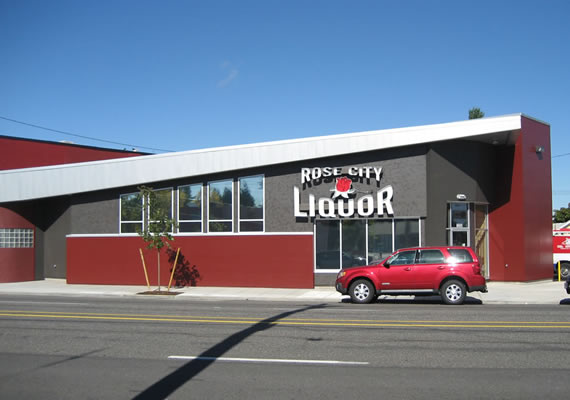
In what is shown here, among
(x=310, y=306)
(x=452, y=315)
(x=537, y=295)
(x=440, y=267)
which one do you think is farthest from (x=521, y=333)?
(x=537, y=295)

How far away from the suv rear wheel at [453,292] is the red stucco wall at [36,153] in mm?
25924

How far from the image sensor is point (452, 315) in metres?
14.4

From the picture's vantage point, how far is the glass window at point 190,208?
83.9 feet

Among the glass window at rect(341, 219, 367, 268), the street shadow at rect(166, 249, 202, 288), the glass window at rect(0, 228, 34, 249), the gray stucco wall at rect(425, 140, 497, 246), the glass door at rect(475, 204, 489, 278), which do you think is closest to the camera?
the gray stucco wall at rect(425, 140, 497, 246)

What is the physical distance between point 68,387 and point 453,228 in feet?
66.1

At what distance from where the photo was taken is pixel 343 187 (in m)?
24.0

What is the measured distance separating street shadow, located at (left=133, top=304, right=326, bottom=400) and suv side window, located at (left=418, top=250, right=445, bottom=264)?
6900 mm

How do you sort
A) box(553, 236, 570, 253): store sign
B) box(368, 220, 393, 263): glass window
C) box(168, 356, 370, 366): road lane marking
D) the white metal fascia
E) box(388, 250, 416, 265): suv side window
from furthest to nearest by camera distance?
box(553, 236, 570, 253): store sign, box(368, 220, 393, 263): glass window, the white metal fascia, box(388, 250, 416, 265): suv side window, box(168, 356, 370, 366): road lane marking

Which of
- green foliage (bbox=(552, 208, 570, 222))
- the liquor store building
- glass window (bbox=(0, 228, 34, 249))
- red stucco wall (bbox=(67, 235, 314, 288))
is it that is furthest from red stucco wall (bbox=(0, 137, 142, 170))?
green foliage (bbox=(552, 208, 570, 222))

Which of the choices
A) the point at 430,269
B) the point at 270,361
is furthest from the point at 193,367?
the point at 430,269

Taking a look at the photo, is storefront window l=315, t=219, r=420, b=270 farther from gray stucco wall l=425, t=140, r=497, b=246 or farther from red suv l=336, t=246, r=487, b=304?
red suv l=336, t=246, r=487, b=304

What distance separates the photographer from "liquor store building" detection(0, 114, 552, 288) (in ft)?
77.3

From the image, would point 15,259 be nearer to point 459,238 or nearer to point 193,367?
point 459,238

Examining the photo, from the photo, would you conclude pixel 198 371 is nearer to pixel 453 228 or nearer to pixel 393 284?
pixel 393 284
